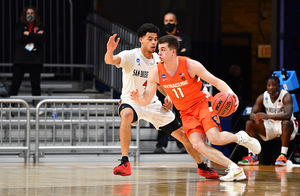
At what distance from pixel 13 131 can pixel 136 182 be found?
326cm

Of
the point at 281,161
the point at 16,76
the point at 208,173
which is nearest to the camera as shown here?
the point at 208,173

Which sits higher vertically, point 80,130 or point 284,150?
point 80,130

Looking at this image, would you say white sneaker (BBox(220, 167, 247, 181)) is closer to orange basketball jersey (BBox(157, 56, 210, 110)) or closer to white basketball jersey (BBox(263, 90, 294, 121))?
orange basketball jersey (BBox(157, 56, 210, 110))

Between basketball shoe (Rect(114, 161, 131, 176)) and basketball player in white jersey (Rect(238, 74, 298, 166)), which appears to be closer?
basketball shoe (Rect(114, 161, 131, 176))

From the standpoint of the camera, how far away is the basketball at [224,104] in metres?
4.45

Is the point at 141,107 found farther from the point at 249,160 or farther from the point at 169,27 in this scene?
the point at 249,160

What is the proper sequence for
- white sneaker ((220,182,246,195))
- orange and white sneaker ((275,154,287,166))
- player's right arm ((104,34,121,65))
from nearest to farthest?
white sneaker ((220,182,246,195)) < player's right arm ((104,34,121,65)) < orange and white sneaker ((275,154,287,166))

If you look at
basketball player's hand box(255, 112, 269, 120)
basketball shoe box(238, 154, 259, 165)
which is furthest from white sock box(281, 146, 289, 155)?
basketball player's hand box(255, 112, 269, 120)

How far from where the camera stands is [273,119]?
23.4 ft

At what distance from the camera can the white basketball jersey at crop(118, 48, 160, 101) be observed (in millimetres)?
5227

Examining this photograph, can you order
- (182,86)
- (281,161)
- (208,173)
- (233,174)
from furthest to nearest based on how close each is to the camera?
(281,161) < (208,173) < (182,86) < (233,174)

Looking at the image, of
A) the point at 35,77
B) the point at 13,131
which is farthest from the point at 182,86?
the point at 35,77

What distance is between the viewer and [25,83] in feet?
32.3

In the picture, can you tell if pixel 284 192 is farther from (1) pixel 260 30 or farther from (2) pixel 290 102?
(1) pixel 260 30
